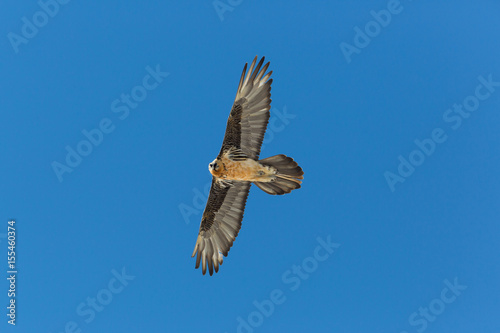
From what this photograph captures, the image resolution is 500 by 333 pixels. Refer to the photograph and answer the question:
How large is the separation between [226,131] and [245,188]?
1.86 meters

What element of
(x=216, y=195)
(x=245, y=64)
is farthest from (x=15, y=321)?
(x=245, y=64)

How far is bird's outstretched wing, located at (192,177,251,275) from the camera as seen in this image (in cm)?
1622

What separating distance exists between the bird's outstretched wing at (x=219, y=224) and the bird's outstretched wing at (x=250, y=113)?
4.55 ft

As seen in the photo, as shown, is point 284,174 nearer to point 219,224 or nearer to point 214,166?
point 214,166

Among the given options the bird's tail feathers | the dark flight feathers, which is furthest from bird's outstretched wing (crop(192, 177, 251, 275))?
the bird's tail feathers

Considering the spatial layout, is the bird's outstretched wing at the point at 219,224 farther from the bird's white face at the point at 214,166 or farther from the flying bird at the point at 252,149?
the bird's white face at the point at 214,166

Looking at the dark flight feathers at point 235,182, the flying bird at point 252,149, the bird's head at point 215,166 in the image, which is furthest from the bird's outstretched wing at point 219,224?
the bird's head at point 215,166

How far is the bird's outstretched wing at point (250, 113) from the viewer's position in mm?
15062

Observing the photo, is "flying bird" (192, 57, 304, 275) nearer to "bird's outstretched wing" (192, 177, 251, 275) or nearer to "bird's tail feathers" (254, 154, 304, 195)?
"bird's tail feathers" (254, 154, 304, 195)

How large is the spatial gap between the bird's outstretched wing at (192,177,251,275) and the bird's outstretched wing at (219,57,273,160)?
54.5 inches

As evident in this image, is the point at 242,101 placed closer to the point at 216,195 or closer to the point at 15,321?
the point at 216,195

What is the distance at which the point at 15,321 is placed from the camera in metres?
17.1

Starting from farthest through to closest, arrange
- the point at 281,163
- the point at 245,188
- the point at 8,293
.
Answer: the point at 8,293
the point at 245,188
the point at 281,163

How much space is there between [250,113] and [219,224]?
3.31m
